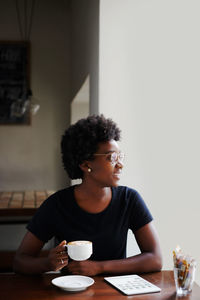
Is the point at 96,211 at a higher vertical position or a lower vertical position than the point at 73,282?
higher

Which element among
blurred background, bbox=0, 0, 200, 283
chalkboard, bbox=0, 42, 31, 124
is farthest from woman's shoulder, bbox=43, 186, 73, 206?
chalkboard, bbox=0, 42, 31, 124

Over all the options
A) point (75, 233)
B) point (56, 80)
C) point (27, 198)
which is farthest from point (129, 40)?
point (56, 80)

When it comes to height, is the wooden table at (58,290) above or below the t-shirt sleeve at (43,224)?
below

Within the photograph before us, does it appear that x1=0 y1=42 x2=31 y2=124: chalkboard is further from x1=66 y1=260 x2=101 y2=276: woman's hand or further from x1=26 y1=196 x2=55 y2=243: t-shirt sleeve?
x1=66 y1=260 x2=101 y2=276: woman's hand

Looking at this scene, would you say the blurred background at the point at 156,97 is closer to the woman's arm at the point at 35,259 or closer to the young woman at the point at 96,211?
the young woman at the point at 96,211

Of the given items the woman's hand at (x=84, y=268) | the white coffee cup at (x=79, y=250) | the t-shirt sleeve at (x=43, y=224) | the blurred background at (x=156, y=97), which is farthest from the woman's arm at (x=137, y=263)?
the blurred background at (x=156, y=97)

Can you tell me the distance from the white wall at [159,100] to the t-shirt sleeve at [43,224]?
651 mm

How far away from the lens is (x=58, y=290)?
51.1 inches

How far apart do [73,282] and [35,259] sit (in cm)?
26

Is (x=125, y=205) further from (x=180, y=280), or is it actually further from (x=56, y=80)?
(x=56, y=80)

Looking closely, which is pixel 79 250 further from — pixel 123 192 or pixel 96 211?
pixel 123 192

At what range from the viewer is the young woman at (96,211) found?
1639 mm

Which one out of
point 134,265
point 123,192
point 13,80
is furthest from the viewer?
point 13,80

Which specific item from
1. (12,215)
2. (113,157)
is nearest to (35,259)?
(113,157)
